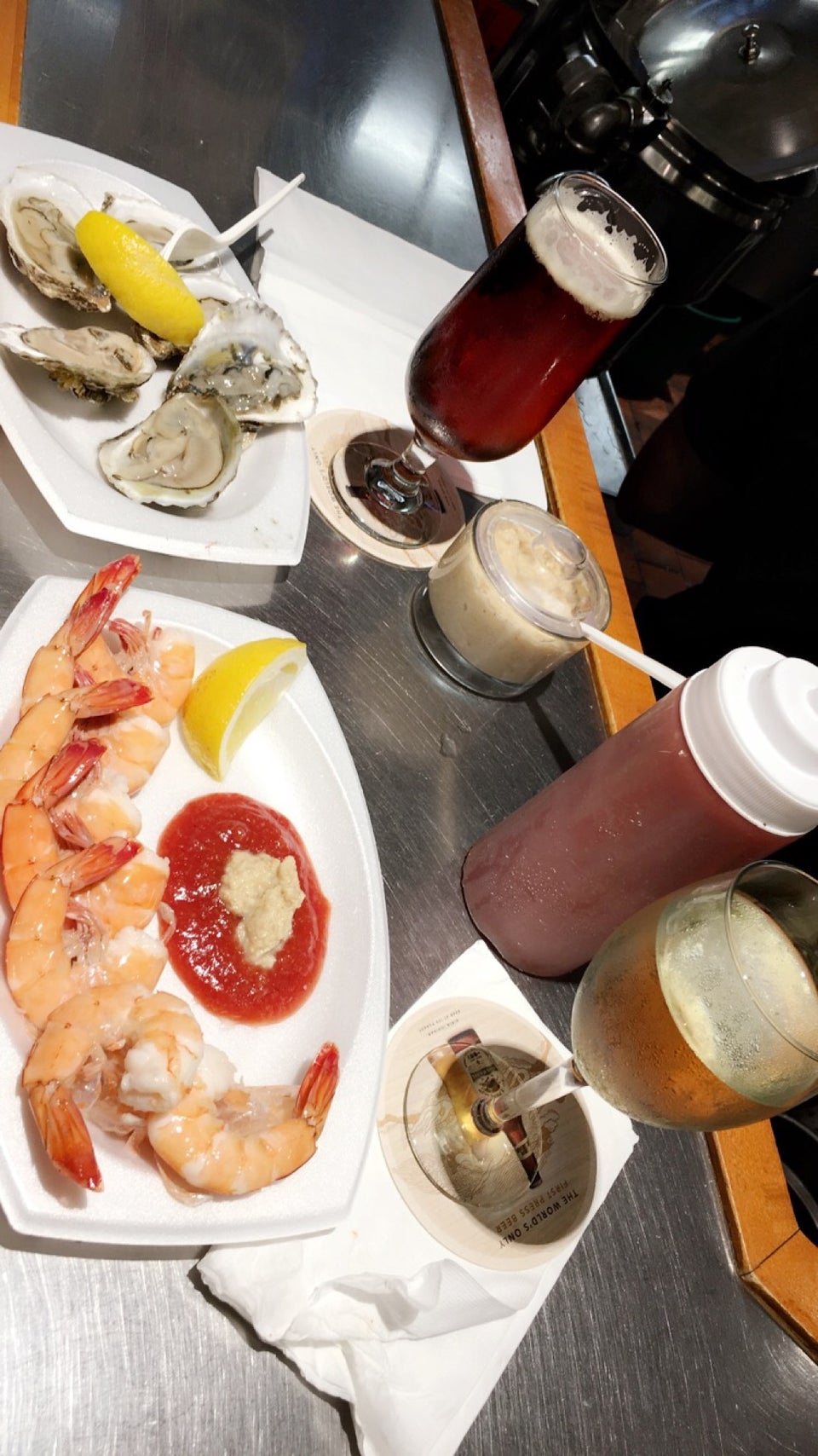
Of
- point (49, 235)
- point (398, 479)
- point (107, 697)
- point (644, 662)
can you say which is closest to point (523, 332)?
point (398, 479)

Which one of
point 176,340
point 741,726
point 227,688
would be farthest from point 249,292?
point 741,726

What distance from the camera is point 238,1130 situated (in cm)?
76

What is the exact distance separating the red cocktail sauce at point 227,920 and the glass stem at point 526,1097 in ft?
0.77

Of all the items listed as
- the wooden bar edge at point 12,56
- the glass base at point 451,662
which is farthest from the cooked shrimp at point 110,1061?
the wooden bar edge at point 12,56

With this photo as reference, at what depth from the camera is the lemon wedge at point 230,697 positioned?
3.05ft

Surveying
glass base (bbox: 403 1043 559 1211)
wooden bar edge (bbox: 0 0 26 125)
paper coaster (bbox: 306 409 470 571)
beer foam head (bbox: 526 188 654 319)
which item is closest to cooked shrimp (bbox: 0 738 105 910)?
glass base (bbox: 403 1043 559 1211)

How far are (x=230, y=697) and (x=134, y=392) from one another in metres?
0.45

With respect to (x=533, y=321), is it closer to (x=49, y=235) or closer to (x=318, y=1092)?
(x=49, y=235)

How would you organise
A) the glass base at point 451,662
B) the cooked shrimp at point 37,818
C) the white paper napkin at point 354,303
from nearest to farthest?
the cooked shrimp at point 37,818, the glass base at point 451,662, the white paper napkin at point 354,303

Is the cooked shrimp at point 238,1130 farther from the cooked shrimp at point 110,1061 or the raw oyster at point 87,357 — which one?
the raw oyster at point 87,357

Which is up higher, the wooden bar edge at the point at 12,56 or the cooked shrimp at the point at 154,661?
the wooden bar edge at the point at 12,56

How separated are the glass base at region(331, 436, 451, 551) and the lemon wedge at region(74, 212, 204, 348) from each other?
32 cm

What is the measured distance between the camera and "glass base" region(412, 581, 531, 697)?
130 centimetres

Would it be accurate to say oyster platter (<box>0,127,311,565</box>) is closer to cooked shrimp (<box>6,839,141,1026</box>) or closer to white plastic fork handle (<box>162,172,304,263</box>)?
white plastic fork handle (<box>162,172,304,263</box>)
